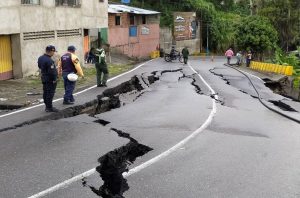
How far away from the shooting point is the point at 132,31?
151 ft

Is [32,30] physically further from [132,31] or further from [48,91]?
[132,31]

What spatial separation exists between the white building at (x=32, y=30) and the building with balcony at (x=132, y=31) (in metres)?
14.6

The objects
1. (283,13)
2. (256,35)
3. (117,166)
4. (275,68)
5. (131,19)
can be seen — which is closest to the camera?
(117,166)

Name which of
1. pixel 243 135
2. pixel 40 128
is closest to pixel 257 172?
pixel 243 135

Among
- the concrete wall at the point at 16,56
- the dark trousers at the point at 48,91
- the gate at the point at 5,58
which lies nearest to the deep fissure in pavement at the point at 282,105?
the dark trousers at the point at 48,91

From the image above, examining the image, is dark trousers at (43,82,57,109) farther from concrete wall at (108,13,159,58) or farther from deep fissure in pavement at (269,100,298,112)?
concrete wall at (108,13,159,58)

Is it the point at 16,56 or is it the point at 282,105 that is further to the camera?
the point at 16,56

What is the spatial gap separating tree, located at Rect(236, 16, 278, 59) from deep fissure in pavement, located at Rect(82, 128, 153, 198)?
35513 millimetres

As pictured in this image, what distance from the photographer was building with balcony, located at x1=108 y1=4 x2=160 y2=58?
137 feet

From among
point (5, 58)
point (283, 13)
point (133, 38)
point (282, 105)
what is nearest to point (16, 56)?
point (5, 58)

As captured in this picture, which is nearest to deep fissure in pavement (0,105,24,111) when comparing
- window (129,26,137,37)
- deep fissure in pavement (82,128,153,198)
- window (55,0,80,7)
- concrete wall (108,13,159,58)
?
deep fissure in pavement (82,128,153,198)

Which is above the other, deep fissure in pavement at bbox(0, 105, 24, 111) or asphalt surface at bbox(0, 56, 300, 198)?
deep fissure in pavement at bbox(0, 105, 24, 111)

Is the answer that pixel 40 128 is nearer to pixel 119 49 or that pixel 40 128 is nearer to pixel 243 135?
pixel 243 135

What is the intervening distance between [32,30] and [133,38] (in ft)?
87.5
